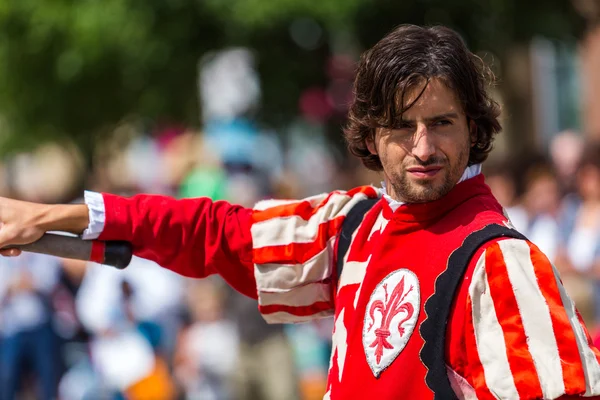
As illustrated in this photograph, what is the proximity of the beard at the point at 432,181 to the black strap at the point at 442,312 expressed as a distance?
172mm

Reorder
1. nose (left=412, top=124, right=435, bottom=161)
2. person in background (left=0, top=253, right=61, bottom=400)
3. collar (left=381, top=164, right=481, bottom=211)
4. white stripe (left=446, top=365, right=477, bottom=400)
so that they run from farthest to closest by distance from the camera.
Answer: person in background (left=0, top=253, right=61, bottom=400), collar (left=381, top=164, right=481, bottom=211), nose (left=412, top=124, right=435, bottom=161), white stripe (left=446, top=365, right=477, bottom=400)

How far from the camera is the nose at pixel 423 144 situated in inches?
108

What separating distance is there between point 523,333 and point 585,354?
5.6 inches

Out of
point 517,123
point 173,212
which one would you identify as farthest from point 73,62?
point 173,212

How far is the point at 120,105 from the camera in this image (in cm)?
1195

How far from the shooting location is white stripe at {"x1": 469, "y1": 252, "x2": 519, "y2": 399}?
Result: 2494 mm

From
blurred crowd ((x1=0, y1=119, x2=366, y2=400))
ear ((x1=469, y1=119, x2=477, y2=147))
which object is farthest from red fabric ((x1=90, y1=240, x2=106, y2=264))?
blurred crowd ((x1=0, y1=119, x2=366, y2=400))

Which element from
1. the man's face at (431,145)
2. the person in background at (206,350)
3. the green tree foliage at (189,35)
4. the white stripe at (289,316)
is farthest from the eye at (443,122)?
the person in background at (206,350)

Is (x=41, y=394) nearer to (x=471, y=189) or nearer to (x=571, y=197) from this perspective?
(x=571, y=197)

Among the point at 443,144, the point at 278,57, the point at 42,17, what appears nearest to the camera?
the point at 443,144

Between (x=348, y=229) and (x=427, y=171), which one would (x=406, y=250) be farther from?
(x=348, y=229)

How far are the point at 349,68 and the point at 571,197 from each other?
8.01 feet

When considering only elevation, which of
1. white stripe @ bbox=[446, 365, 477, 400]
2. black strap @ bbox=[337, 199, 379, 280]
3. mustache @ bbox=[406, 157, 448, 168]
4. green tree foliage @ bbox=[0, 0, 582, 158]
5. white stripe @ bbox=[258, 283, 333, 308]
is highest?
green tree foliage @ bbox=[0, 0, 582, 158]

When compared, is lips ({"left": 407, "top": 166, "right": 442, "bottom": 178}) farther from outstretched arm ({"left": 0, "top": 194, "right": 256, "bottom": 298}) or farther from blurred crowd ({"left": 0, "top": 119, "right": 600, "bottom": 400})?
blurred crowd ({"left": 0, "top": 119, "right": 600, "bottom": 400})
